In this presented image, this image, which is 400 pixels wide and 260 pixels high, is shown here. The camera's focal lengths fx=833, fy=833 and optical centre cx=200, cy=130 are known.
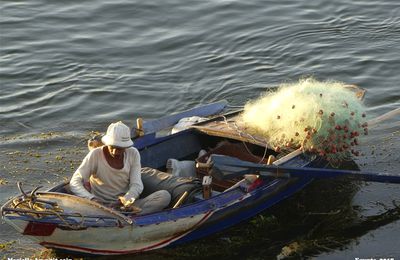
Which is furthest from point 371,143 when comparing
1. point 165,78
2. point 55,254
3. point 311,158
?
point 55,254

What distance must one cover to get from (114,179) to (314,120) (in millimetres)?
2681

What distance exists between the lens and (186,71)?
1584 centimetres

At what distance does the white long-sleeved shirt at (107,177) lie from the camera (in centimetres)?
940

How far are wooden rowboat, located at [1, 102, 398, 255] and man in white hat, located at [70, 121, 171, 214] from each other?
0.69 ft

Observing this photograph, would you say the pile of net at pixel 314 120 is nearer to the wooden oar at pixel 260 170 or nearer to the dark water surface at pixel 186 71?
the wooden oar at pixel 260 170

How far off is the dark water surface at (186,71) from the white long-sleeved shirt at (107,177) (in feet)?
2.75

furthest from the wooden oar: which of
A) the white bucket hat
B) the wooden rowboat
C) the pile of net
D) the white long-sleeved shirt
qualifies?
the white bucket hat

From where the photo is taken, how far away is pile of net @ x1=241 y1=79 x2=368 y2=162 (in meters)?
10.5

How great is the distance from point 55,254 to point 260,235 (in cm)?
248

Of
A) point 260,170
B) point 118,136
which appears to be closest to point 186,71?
point 260,170

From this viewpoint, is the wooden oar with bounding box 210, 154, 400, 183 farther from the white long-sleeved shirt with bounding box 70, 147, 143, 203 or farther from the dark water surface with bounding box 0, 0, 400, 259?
the white long-sleeved shirt with bounding box 70, 147, 143, 203

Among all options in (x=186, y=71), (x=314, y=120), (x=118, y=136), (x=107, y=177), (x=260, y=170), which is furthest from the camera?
(x=186, y=71)

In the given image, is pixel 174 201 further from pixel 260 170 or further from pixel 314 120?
pixel 314 120

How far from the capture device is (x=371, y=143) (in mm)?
12812
